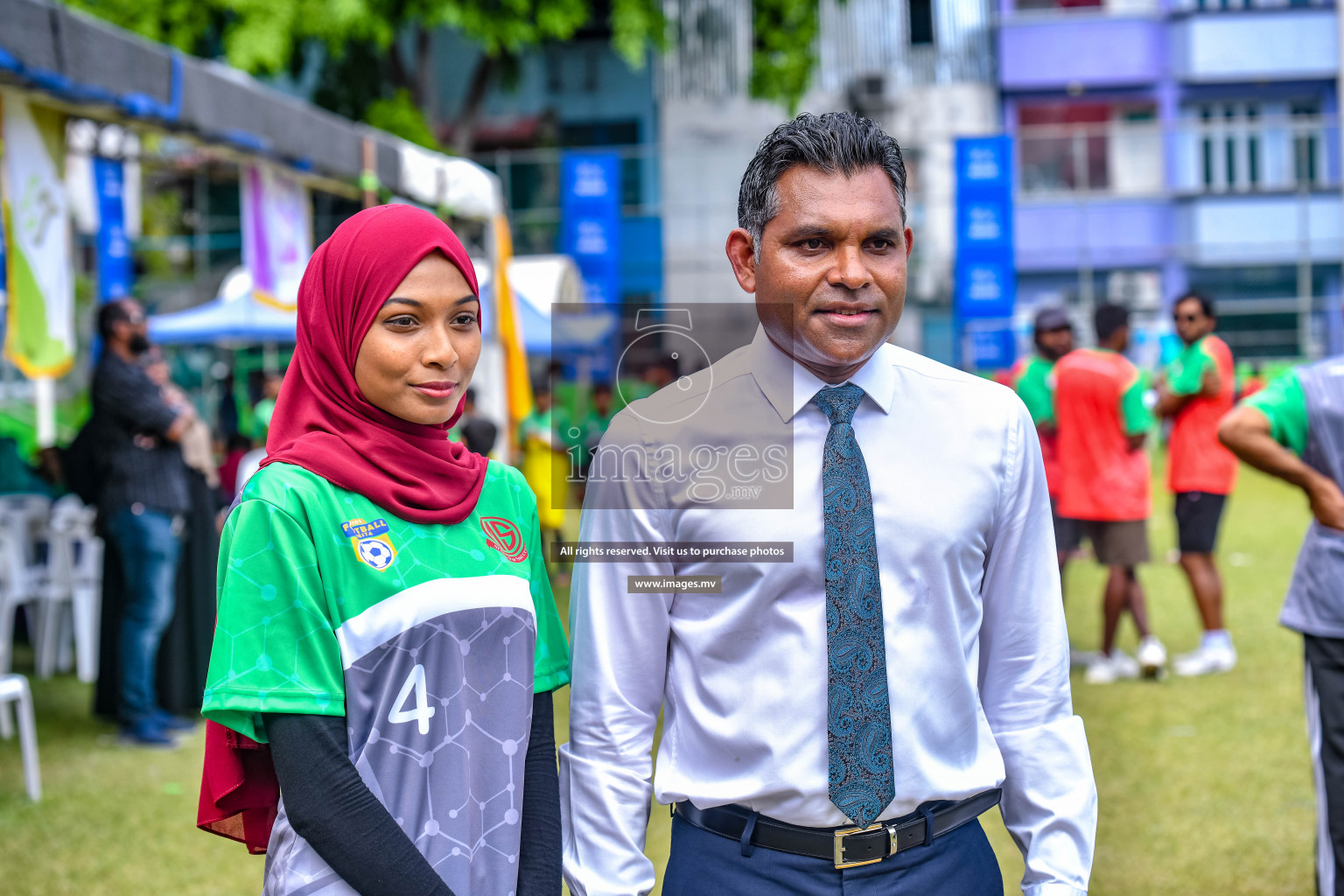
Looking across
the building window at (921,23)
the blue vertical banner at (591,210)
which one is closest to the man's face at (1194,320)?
the blue vertical banner at (591,210)

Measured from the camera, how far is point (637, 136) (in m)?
23.3

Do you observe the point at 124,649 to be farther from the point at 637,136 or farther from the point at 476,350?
the point at 637,136

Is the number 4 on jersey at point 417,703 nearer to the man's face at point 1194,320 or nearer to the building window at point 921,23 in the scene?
the man's face at point 1194,320

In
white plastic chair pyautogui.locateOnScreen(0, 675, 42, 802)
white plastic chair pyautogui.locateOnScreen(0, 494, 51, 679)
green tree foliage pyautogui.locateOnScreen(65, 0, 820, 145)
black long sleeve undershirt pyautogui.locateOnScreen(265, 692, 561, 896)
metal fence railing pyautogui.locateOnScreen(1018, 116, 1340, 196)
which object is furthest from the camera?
metal fence railing pyautogui.locateOnScreen(1018, 116, 1340, 196)

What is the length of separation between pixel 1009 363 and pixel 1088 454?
7608 mm

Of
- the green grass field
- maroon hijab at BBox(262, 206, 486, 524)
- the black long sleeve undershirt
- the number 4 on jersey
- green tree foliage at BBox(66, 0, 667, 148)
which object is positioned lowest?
the green grass field

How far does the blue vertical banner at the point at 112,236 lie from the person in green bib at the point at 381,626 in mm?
7299

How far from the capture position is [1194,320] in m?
6.61

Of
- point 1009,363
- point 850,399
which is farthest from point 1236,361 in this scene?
point 850,399

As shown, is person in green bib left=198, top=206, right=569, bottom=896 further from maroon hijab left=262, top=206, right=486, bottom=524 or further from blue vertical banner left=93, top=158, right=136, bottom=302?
blue vertical banner left=93, top=158, right=136, bottom=302

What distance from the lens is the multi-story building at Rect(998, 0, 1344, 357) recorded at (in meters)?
20.4

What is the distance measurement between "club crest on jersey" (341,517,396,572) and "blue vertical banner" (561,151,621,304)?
13.4 m

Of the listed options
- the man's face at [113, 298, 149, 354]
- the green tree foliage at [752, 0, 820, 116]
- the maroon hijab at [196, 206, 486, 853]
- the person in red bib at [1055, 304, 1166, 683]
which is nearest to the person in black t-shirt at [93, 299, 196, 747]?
the man's face at [113, 298, 149, 354]

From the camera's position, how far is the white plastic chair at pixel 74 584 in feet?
22.6
